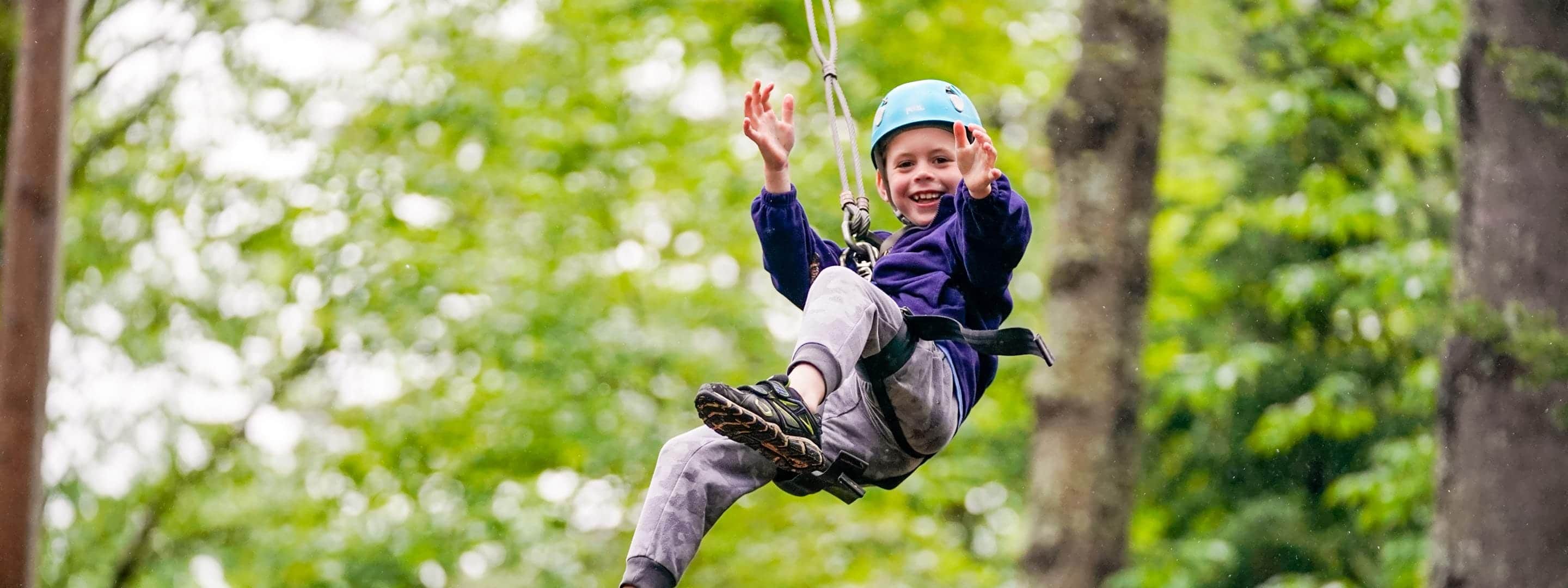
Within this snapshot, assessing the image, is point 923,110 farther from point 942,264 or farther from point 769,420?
point 769,420

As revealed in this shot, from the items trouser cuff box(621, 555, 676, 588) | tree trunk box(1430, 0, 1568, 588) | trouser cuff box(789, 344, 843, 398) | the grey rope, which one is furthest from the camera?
tree trunk box(1430, 0, 1568, 588)

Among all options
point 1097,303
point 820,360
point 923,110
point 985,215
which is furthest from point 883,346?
point 1097,303

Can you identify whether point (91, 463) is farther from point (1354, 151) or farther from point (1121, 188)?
point (1354, 151)

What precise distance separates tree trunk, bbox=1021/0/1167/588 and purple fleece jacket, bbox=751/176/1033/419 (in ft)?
11.9

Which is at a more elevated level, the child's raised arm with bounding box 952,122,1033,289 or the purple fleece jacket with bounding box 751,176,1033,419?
the child's raised arm with bounding box 952,122,1033,289

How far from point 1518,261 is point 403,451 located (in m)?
6.84

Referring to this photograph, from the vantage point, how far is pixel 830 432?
3.18 meters

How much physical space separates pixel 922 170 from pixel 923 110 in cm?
13

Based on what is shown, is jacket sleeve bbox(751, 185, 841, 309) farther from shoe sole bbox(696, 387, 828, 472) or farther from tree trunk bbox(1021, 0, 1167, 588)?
tree trunk bbox(1021, 0, 1167, 588)

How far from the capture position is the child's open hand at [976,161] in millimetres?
2955

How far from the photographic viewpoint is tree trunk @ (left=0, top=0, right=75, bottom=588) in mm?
6891

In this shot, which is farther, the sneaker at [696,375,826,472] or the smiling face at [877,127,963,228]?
the smiling face at [877,127,963,228]

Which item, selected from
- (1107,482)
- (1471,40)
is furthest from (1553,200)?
(1107,482)

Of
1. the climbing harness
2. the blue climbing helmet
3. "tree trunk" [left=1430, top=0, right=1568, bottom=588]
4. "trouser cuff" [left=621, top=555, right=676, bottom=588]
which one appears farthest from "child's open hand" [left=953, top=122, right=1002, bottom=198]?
"tree trunk" [left=1430, top=0, right=1568, bottom=588]
